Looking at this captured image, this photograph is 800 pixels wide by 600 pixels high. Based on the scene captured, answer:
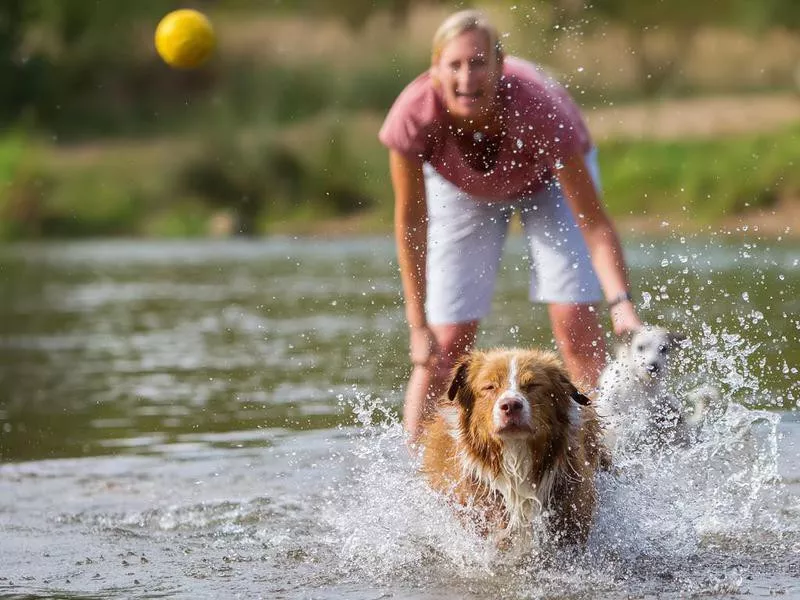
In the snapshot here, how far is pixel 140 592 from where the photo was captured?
5.59 metres

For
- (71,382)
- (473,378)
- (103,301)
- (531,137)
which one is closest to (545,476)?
(473,378)

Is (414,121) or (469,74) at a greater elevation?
(469,74)

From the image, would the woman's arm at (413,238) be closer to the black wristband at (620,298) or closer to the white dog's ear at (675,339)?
the black wristband at (620,298)

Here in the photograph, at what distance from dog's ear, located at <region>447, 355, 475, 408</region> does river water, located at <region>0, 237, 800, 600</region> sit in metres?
0.48

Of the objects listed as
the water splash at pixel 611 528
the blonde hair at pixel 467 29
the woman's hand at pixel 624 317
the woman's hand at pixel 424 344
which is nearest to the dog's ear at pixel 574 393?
the water splash at pixel 611 528

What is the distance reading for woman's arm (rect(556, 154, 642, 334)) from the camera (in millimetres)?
6492

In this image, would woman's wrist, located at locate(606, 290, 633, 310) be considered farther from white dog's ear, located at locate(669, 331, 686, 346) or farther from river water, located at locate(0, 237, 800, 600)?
white dog's ear, located at locate(669, 331, 686, 346)

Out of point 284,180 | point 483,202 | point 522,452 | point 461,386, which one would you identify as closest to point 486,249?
point 483,202

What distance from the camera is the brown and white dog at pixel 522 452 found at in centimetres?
570

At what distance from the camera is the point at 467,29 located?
20.6ft

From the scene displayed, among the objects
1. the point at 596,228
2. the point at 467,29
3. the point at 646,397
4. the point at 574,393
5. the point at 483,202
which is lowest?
the point at 646,397

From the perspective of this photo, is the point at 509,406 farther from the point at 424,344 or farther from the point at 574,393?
the point at 424,344

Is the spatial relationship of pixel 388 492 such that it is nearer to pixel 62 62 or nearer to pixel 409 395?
pixel 409 395

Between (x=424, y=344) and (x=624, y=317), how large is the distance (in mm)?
913
